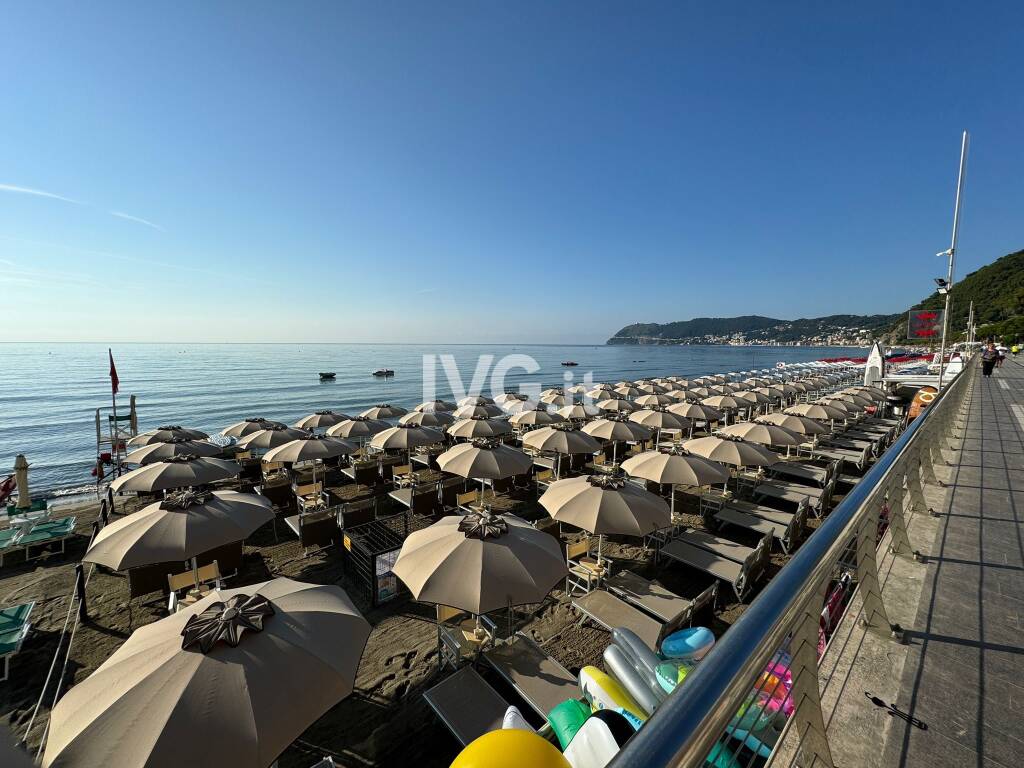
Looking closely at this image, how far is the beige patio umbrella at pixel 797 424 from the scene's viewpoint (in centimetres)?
1302

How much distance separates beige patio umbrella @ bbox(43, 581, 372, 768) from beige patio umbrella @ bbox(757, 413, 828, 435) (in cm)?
1379

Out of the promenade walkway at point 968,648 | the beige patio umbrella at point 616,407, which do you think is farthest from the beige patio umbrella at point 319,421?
the promenade walkway at point 968,648

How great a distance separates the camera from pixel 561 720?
3.91 metres

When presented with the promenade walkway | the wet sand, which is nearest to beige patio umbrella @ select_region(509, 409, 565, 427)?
the wet sand

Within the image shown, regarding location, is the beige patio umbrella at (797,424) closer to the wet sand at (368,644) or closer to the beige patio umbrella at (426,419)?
the wet sand at (368,644)

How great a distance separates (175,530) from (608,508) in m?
6.71

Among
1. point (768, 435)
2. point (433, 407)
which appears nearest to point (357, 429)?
point (433, 407)

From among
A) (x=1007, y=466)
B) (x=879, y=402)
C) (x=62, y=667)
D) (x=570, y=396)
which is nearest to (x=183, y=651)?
(x=62, y=667)

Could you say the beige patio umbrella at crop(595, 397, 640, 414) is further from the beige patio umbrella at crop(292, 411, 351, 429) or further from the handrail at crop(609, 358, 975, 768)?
the handrail at crop(609, 358, 975, 768)

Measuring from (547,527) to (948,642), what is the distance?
22.2 feet

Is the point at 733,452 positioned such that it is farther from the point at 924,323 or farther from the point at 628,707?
the point at 924,323

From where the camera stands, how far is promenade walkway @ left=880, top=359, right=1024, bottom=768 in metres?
1.87

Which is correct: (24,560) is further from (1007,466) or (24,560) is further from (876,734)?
(1007,466)

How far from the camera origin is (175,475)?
9.48 meters
